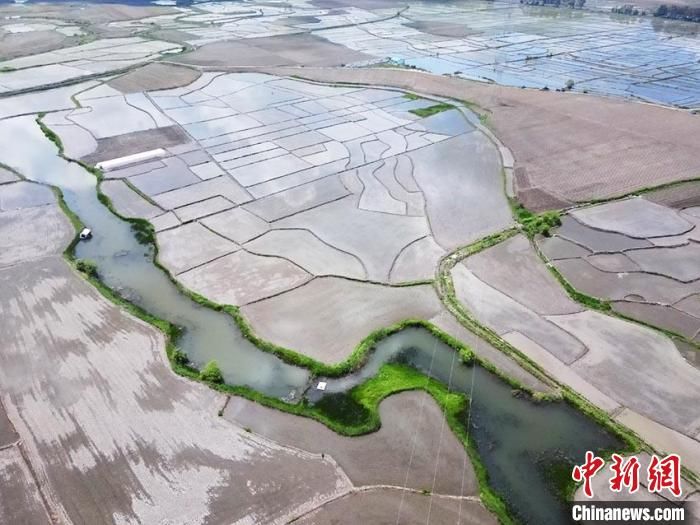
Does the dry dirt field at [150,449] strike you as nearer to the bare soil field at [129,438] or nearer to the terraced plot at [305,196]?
the bare soil field at [129,438]

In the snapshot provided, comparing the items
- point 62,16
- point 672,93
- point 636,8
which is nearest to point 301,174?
point 672,93

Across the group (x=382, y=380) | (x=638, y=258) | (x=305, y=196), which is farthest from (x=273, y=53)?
(x=382, y=380)

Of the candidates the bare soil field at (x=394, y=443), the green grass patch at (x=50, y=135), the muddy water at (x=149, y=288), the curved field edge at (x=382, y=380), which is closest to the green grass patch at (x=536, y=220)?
the curved field edge at (x=382, y=380)

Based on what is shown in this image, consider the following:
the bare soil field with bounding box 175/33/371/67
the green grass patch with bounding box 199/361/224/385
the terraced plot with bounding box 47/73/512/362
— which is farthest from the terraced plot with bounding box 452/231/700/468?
the bare soil field with bounding box 175/33/371/67

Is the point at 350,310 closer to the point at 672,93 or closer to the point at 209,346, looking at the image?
the point at 209,346

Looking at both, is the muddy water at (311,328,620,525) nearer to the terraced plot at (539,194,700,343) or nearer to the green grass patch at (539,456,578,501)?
the green grass patch at (539,456,578,501)

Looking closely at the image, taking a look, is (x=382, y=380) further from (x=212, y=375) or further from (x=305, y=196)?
(x=305, y=196)
